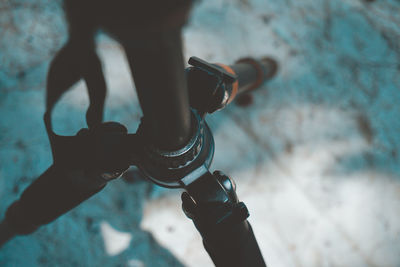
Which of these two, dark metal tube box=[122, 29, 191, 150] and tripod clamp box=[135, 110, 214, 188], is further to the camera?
tripod clamp box=[135, 110, 214, 188]

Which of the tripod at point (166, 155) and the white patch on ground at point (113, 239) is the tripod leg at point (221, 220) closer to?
the tripod at point (166, 155)

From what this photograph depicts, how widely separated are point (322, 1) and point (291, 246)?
2.55 ft

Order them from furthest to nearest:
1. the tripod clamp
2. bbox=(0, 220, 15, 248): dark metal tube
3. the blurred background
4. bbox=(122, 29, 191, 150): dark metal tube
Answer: the blurred background → bbox=(0, 220, 15, 248): dark metal tube → the tripod clamp → bbox=(122, 29, 191, 150): dark metal tube

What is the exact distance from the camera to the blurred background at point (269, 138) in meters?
0.74

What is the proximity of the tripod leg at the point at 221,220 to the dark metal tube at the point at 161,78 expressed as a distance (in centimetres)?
10

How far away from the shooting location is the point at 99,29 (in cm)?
18

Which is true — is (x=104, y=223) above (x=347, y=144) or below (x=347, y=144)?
below

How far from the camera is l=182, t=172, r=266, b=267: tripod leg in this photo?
0.41m

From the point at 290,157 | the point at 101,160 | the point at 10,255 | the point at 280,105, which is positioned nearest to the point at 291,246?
the point at 290,157

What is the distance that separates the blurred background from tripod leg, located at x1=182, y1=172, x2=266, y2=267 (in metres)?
0.33

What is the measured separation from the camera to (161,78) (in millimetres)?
252

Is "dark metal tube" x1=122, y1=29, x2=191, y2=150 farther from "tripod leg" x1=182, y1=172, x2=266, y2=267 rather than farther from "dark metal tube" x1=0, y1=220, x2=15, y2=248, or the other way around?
"dark metal tube" x1=0, y1=220, x2=15, y2=248

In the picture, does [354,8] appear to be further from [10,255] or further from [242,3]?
[10,255]

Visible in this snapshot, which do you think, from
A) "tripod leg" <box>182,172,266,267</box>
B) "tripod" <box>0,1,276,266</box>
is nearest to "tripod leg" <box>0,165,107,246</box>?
"tripod" <box>0,1,276,266</box>
